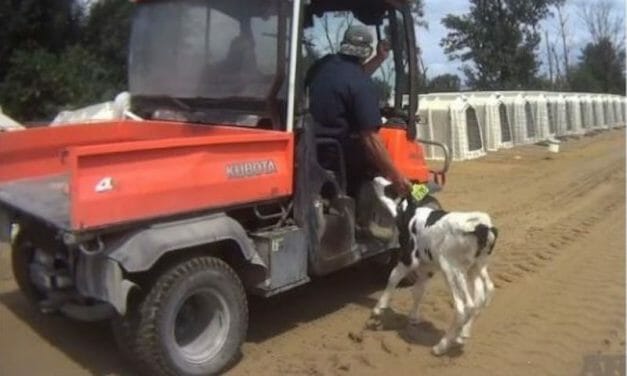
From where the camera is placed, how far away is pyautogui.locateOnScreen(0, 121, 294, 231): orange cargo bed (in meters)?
3.89

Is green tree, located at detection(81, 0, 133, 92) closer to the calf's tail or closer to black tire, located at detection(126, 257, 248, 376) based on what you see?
black tire, located at detection(126, 257, 248, 376)

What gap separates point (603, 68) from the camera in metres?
55.7

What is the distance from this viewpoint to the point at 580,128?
96.5ft

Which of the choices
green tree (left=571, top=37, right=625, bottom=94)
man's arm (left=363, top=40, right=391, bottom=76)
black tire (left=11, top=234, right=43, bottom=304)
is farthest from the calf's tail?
green tree (left=571, top=37, right=625, bottom=94)

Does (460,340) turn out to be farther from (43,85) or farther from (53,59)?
(53,59)

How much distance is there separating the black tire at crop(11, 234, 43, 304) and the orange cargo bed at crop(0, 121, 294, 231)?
1.44 ft

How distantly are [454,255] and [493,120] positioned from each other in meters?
15.7

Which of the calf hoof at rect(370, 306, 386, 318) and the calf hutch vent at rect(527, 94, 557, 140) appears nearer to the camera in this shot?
the calf hoof at rect(370, 306, 386, 318)

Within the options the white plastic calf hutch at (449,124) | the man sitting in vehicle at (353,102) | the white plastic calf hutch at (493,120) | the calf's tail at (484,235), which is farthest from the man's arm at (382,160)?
the white plastic calf hutch at (493,120)

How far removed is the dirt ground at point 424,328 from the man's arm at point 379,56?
6.05 feet

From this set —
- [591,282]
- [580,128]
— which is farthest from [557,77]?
[591,282]

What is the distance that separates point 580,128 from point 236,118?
26581mm

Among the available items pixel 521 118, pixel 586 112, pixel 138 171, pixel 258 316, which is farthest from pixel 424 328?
pixel 586 112

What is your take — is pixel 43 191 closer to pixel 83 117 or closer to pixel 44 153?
pixel 44 153
